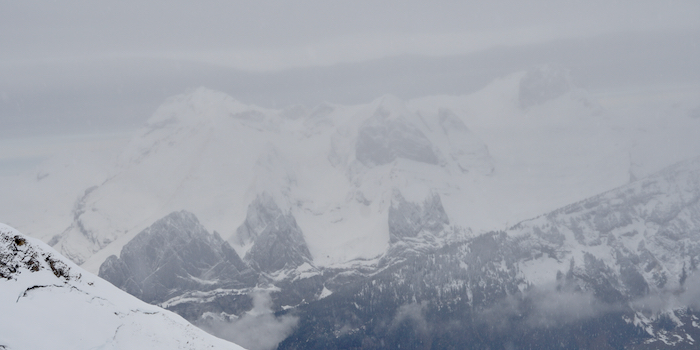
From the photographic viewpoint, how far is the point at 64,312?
4200 centimetres

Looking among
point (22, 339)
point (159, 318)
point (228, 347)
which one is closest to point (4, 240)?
point (22, 339)

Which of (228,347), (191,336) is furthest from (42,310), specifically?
(228,347)

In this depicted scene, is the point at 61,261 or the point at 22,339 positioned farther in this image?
the point at 61,261

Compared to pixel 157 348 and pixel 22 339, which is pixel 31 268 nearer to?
pixel 22 339

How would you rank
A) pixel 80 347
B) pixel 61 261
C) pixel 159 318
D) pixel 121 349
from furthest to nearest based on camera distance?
pixel 159 318 < pixel 61 261 < pixel 121 349 < pixel 80 347

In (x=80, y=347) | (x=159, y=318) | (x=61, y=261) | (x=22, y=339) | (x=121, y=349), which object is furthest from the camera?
(x=159, y=318)

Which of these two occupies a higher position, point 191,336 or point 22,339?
point 22,339

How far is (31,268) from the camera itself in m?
43.5

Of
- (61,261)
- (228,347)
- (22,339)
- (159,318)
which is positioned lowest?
(228,347)

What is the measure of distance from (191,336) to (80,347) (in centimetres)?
1062

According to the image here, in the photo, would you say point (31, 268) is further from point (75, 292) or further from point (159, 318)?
point (159, 318)

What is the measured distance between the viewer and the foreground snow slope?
126 feet

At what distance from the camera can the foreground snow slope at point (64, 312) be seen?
38.4 metres

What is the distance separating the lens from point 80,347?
40344mm
